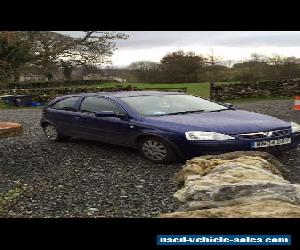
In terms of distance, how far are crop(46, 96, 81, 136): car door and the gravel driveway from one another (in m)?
0.41

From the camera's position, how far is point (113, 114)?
8.01m

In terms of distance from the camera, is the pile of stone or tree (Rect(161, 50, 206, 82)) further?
tree (Rect(161, 50, 206, 82))

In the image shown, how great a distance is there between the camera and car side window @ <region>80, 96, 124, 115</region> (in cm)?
825

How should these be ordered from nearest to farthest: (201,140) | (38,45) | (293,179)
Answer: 1. (293,179)
2. (201,140)
3. (38,45)

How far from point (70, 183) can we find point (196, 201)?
2.35 meters

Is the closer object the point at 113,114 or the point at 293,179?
the point at 293,179

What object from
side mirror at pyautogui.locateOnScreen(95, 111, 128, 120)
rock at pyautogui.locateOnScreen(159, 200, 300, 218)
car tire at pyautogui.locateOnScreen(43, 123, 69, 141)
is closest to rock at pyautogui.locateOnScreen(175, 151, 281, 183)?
rock at pyautogui.locateOnScreen(159, 200, 300, 218)

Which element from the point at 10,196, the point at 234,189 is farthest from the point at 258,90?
the point at 234,189

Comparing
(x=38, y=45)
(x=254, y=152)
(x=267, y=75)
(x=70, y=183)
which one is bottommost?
(x=70, y=183)

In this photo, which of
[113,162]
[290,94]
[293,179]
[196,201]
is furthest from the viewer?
[290,94]

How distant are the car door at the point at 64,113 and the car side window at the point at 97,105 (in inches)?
10.4

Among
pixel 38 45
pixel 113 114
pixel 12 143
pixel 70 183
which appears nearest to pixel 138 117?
pixel 113 114

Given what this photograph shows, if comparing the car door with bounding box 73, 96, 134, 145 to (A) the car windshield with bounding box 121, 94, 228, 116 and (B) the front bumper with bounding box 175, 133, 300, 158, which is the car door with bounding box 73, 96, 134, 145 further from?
(B) the front bumper with bounding box 175, 133, 300, 158

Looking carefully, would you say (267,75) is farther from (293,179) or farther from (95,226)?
(95,226)
